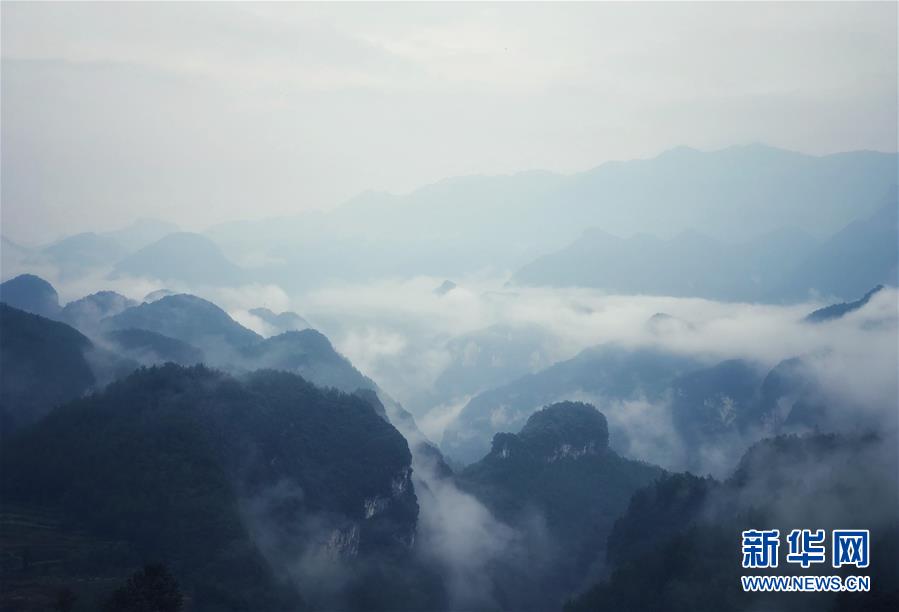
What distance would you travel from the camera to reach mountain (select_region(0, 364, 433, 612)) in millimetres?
65562

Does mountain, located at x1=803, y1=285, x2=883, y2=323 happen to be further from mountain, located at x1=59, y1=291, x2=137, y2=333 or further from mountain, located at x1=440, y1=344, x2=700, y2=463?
mountain, located at x1=59, y1=291, x2=137, y2=333

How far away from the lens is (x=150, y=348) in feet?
436

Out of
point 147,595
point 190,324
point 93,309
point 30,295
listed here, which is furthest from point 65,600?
point 30,295

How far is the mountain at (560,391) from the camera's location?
18162 cm

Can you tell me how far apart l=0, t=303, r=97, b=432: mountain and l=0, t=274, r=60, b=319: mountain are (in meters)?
75.3

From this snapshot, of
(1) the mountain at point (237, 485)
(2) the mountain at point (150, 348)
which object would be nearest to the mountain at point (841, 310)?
(1) the mountain at point (237, 485)

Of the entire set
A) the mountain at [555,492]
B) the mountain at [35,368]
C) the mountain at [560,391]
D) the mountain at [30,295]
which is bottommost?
the mountain at [560,391]

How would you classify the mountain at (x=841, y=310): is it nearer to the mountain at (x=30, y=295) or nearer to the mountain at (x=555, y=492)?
the mountain at (x=555, y=492)

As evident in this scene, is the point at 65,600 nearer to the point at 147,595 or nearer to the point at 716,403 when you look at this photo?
the point at 147,595

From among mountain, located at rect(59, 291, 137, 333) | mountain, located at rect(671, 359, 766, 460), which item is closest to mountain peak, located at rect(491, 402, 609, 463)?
mountain, located at rect(671, 359, 766, 460)

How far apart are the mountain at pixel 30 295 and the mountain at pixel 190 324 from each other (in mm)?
28085

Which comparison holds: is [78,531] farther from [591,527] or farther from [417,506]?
[591,527]

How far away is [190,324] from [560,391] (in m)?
90.6

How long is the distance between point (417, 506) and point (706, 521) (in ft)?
111
